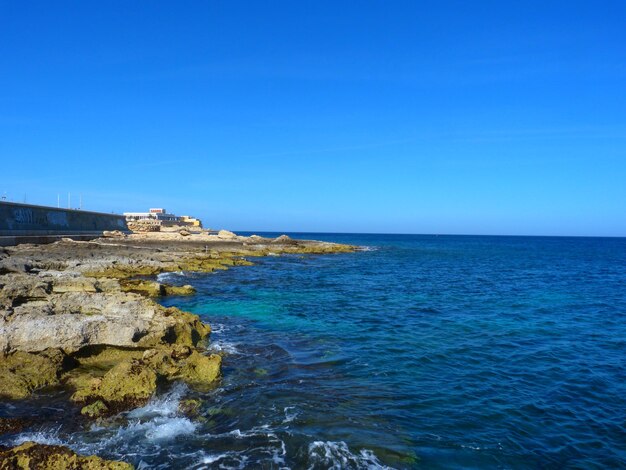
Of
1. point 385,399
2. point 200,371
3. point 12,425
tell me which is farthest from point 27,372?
point 385,399

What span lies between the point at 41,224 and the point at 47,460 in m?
49.7

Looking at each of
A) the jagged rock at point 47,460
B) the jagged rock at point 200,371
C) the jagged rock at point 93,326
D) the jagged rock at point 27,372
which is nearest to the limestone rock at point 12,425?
the jagged rock at point 27,372

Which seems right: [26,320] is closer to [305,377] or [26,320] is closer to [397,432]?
[305,377]

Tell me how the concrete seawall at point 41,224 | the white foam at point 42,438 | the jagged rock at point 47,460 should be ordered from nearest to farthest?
the jagged rock at point 47,460, the white foam at point 42,438, the concrete seawall at point 41,224

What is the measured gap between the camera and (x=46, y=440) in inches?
300

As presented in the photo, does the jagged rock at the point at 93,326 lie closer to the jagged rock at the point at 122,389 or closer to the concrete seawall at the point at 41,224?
the jagged rock at the point at 122,389

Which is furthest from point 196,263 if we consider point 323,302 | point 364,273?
point 323,302

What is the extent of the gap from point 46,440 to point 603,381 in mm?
13183

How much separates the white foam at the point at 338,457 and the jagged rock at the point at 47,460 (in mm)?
3006

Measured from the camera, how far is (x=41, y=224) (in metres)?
48.3

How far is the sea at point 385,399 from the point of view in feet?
25.3

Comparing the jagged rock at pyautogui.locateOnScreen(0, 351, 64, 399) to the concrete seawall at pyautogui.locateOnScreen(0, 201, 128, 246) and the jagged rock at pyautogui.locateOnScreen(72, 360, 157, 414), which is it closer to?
the jagged rock at pyautogui.locateOnScreen(72, 360, 157, 414)

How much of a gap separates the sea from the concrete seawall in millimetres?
28700

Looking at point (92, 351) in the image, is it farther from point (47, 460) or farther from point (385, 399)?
point (385, 399)
